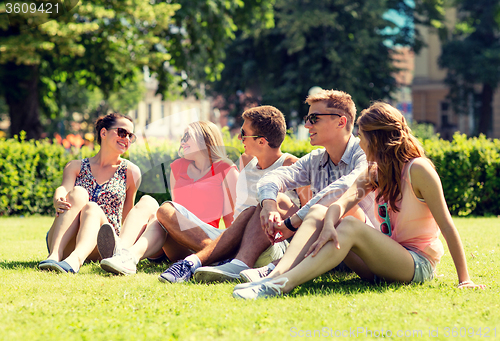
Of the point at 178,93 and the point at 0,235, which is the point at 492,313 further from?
the point at 178,93

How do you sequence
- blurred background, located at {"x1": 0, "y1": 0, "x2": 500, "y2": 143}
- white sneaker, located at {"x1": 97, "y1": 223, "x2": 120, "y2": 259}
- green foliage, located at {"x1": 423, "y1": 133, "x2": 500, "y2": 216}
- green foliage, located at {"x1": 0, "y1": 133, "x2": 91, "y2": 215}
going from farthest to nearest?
blurred background, located at {"x1": 0, "y1": 0, "x2": 500, "y2": 143}, green foliage, located at {"x1": 0, "y1": 133, "x2": 91, "y2": 215}, green foliage, located at {"x1": 423, "y1": 133, "x2": 500, "y2": 216}, white sneaker, located at {"x1": 97, "y1": 223, "x2": 120, "y2": 259}

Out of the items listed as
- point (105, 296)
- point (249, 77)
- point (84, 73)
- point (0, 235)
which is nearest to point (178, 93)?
point (84, 73)

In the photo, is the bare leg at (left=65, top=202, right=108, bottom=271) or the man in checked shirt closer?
the man in checked shirt

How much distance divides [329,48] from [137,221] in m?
19.8

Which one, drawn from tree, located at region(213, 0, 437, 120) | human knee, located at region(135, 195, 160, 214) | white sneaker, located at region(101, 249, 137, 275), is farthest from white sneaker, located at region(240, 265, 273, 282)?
tree, located at region(213, 0, 437, 120)

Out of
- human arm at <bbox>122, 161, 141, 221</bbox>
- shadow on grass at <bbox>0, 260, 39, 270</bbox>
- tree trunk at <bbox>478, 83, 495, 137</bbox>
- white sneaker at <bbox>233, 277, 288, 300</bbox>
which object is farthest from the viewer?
tree trunk at <bbox>478, 83, 495, 137</bbox>

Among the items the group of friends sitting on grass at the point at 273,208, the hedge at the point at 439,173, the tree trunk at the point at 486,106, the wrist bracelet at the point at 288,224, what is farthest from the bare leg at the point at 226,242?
the tree trunk at the point at 486,106

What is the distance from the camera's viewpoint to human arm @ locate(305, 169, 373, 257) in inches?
127

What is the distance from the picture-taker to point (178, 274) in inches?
153

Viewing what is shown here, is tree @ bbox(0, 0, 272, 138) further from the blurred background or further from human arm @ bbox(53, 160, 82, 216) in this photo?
human arm @ bbox(53, 160, 82, 216)

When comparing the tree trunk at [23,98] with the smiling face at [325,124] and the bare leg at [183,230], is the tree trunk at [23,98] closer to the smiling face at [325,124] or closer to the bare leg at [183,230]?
the bare leg at [183,230]

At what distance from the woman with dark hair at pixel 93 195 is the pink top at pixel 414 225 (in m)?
2.27

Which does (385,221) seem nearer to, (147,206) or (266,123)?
(266,123)

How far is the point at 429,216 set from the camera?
3492 mm
